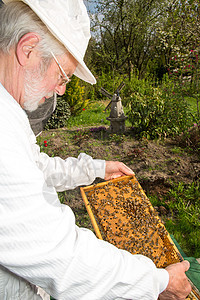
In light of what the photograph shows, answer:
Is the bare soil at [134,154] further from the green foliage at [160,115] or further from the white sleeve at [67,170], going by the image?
the white sleeve at [67,170]

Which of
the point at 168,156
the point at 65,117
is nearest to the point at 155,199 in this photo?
the point at 168,156

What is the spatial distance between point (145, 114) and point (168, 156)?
1441mm

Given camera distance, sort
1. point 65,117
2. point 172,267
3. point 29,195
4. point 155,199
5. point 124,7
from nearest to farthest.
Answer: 1. point 29,195
2. point 172,267
3. point 155,199
4. point 65,117
5. point 124,7

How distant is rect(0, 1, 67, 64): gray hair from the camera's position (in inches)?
40.9

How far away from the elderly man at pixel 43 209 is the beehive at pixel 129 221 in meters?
0.35

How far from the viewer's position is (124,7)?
36.8 feet

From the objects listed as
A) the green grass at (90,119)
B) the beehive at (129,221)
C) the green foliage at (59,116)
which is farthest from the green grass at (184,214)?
the green foliage at (59,116)

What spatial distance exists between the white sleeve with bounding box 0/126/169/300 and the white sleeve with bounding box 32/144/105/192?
86 cm

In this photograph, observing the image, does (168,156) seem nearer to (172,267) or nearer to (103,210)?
(103,210)

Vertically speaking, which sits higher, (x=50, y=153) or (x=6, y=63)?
(x=6, y=63)

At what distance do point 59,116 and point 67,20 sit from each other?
6920mm

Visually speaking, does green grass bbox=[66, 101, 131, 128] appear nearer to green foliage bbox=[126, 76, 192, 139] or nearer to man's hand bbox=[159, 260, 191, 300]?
green foliage bbox=[126, 76, 192, 139]

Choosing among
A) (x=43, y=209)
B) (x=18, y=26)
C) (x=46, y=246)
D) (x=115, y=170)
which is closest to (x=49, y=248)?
(x=46, y=246)

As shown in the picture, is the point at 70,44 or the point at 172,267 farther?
the point at 172,267
